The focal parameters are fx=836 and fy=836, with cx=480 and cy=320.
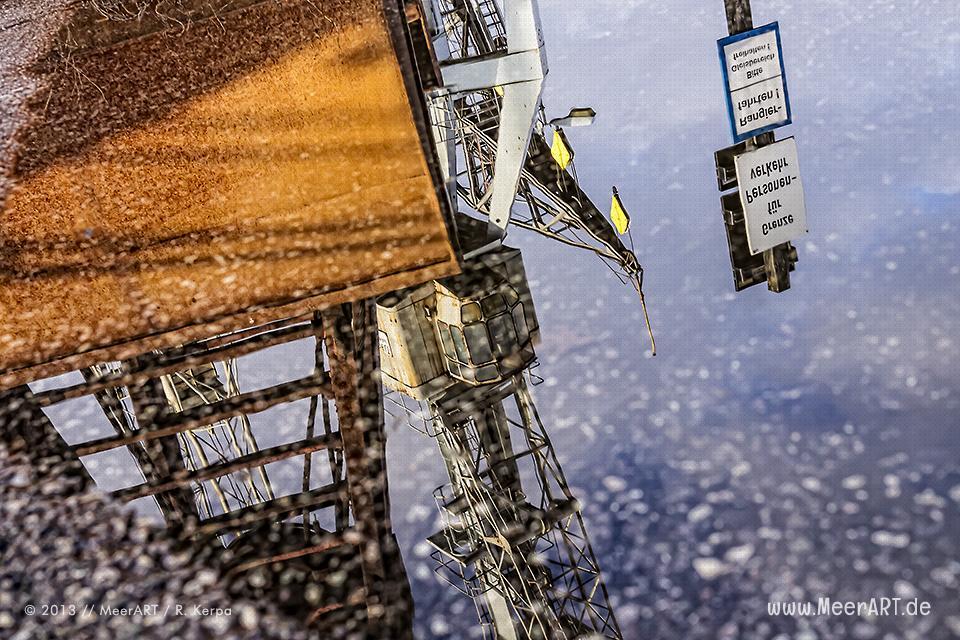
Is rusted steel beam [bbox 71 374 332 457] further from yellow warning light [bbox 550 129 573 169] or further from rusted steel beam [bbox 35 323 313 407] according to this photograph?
yellow warning light [bbox 550 129 573 169]

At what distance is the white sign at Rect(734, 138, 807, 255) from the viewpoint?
18.2 ft

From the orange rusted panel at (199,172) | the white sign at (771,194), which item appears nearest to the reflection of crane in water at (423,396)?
the orange rusted panel at (199,172)

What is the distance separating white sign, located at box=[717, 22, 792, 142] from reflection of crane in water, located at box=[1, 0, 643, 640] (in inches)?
51.5

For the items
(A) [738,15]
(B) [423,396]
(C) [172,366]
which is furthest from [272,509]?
(A) [738,15]

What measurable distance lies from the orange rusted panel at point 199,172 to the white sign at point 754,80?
242cm

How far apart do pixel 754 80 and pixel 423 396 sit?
138 inches

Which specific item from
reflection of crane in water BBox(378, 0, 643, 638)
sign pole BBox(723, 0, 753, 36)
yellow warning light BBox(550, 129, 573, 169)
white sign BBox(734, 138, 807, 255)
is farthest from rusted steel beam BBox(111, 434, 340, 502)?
yellow warning light BBox(550, 129, 573, 169)

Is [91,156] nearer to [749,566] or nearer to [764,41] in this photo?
[764,41]

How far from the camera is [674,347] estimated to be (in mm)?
24031

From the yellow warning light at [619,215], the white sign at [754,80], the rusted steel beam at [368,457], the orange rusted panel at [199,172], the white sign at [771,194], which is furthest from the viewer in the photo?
the yellow warning light at [619,215]

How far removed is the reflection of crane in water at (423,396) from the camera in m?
3.77

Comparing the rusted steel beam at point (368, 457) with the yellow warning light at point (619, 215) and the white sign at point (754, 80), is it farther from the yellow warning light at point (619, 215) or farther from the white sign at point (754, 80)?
the yellow warning light at point (619, 215)

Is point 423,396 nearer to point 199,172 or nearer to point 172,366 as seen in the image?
point 172,366

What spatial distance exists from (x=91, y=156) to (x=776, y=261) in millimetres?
4460
